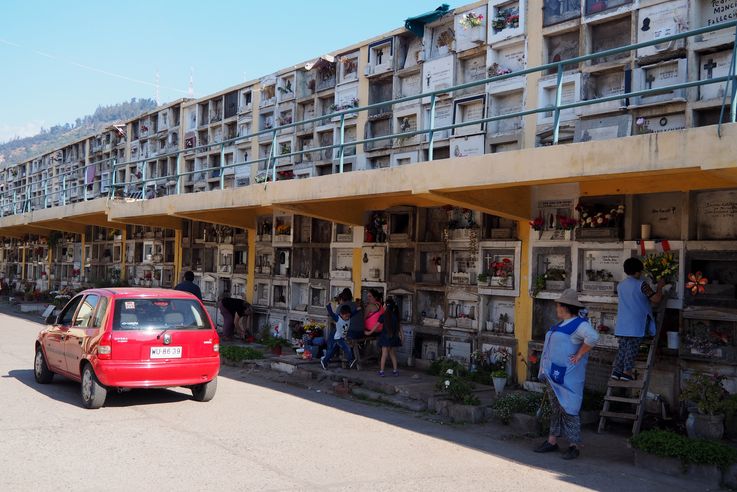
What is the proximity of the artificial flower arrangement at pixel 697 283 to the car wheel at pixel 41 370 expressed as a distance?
8.55m

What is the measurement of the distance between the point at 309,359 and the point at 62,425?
18.3 feet

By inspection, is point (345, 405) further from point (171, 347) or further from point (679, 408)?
point (679, 408)

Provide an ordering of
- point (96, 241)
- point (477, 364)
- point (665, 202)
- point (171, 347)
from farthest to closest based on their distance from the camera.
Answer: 1. point (96, 241)
2. point (477, 364)
3. point (665, 202)
4. point (171, 347)

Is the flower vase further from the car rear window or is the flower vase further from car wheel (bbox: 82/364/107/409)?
car wheel (bbox: 82/364/107/409)

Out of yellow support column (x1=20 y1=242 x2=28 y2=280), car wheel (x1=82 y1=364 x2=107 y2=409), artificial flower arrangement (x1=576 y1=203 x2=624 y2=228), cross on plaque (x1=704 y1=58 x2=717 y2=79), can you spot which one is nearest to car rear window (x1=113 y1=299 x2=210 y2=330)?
car wheel (x1=82 y1=364 x2=107 y2=409)

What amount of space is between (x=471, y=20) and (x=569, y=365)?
7.25m

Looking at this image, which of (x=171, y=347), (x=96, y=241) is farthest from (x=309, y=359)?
→ (x=96, y=241)

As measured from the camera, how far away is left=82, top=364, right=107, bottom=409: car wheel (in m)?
8.02

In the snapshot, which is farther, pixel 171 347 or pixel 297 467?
pixel 171 347

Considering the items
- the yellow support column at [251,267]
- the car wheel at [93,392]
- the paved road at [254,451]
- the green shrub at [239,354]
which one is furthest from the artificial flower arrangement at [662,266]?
the yellow support column at [251,267]

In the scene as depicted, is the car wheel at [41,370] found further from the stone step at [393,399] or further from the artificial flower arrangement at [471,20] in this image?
the artificial flower arrangement at [471,20]

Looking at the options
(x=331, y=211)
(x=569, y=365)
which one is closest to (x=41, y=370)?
(x=331, y=211)

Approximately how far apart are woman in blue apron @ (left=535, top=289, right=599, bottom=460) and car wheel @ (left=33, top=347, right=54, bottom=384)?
6908 mm

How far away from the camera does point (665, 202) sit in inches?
355
